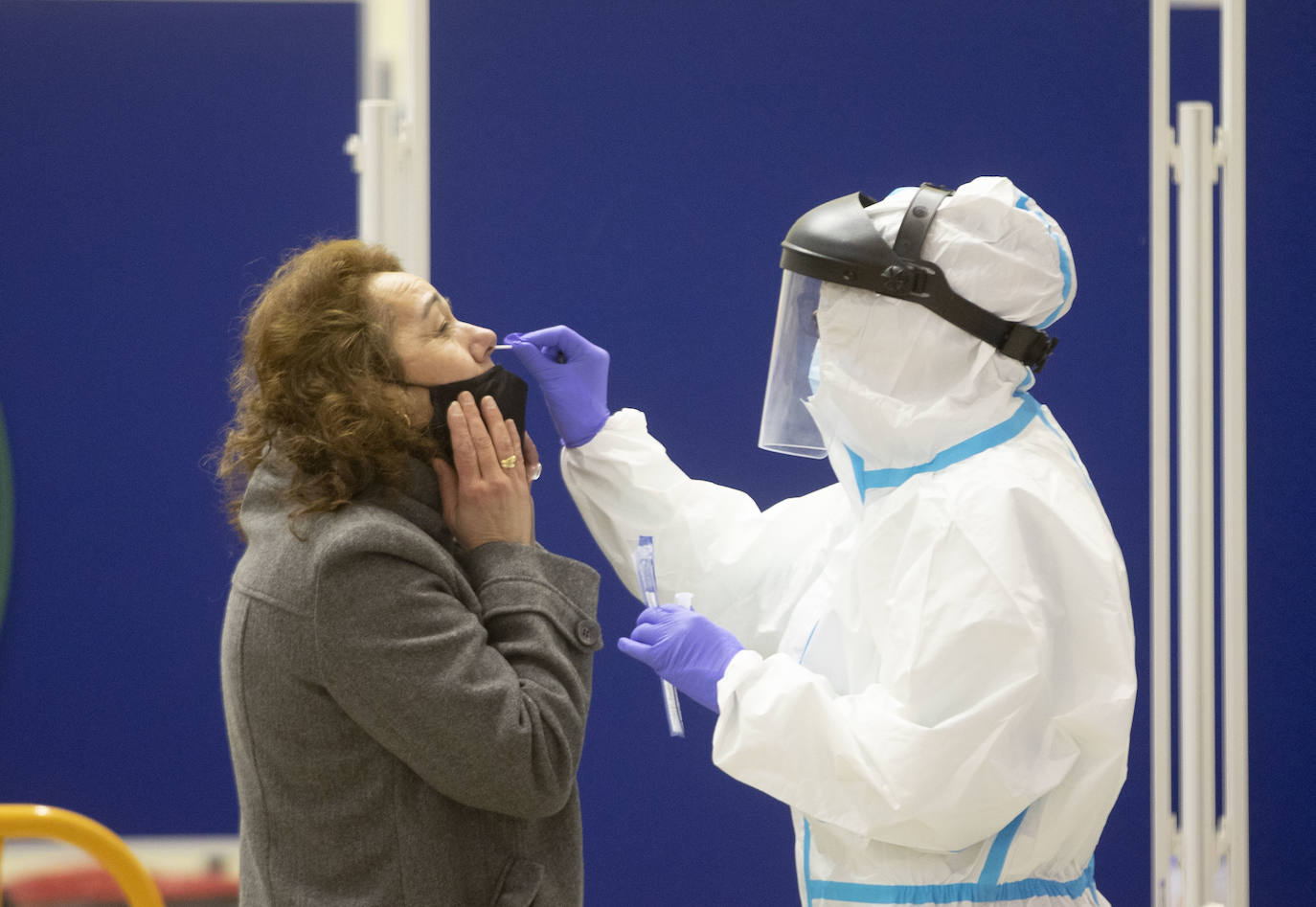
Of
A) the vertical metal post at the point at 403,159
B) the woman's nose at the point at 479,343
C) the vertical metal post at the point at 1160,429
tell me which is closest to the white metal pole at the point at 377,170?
the vertical metal post at the point at 403,159

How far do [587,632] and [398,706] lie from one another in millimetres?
250

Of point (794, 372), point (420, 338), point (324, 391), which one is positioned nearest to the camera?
point (324, 391)

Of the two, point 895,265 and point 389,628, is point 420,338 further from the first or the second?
point 895,265

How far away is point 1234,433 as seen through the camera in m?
2.40

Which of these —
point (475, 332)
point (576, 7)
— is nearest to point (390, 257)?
point (475, 332)

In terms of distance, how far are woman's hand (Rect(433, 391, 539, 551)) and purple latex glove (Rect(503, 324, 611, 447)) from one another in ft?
1.28

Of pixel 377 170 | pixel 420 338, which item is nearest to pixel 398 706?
pixel 420 338

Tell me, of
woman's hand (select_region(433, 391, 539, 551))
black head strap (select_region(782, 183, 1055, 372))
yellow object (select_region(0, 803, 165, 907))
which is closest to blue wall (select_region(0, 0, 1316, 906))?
black head strap (select_region(782, 183, 1055, 372))

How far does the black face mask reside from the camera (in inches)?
60.8

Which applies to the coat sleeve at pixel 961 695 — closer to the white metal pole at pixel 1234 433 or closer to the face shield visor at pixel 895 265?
the face shield visor at pixel 895 265

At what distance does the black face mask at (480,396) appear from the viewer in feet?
5.07

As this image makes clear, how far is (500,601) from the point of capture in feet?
4.66

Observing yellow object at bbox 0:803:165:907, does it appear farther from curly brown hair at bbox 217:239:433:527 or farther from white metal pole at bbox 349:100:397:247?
white metal pole at bbox 349:100:397:247

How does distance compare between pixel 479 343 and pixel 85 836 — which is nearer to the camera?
pixel 85 836
